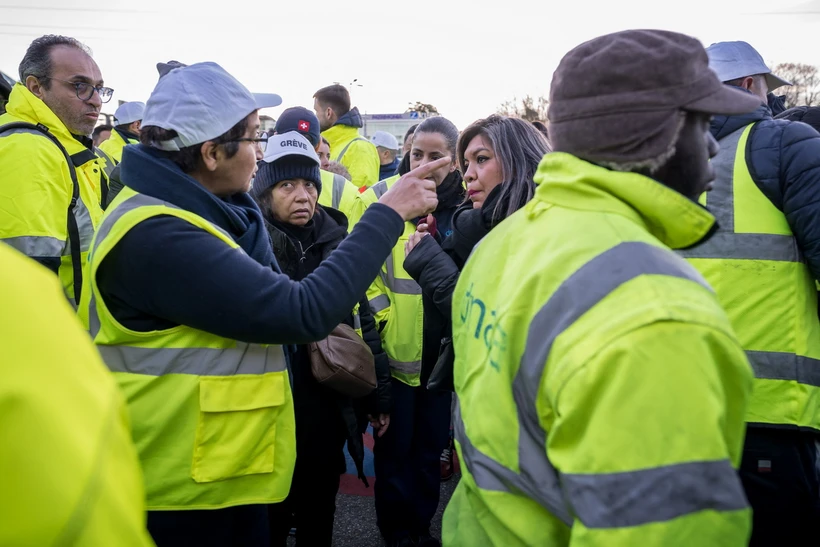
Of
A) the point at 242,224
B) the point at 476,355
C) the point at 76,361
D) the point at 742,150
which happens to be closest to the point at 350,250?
the point at 242,224

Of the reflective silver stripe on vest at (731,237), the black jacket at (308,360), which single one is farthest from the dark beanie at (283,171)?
the reflective silver stripe on vest at (731,237)

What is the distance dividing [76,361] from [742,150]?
2.44 m

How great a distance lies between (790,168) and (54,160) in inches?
130

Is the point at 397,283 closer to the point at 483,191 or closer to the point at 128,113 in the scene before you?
the point at 483,191

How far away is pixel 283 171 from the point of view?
10.2 ft

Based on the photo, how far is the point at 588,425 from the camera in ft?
3.19

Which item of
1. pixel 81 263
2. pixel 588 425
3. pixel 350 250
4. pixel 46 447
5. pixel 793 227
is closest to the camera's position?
pixel 46 447

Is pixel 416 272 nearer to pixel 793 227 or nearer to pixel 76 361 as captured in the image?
pixel 793 227

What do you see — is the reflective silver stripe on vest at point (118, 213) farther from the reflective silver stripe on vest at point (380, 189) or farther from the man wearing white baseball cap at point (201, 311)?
the reflective silver stripe on vest at point (380, 189)

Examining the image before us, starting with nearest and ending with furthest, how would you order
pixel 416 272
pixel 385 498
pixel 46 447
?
pixel 46 447 → pixel 416 272 → pixel 385 498

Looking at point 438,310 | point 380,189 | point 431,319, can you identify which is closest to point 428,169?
point 438,310

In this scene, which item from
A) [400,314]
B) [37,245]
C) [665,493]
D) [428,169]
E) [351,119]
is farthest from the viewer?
[351,119]

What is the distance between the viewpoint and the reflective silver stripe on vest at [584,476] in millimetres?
931

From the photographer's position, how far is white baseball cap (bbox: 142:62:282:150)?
1843 mm
